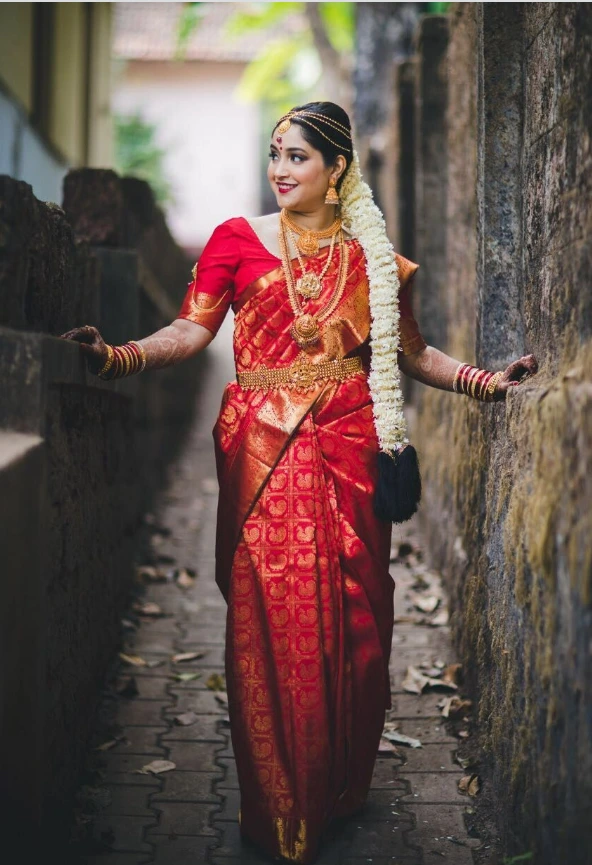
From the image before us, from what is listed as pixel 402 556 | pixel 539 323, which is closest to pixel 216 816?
pixel 539 323

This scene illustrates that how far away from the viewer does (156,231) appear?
7.17 meters

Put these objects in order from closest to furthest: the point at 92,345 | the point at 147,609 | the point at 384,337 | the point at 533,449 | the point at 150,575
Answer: the point at 533,449, the point at 92,345, the point at 384,337, the point at 147,609, the point at 150,575

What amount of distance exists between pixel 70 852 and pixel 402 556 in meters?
3.55

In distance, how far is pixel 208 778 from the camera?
144 inches

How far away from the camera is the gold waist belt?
3.27 meters

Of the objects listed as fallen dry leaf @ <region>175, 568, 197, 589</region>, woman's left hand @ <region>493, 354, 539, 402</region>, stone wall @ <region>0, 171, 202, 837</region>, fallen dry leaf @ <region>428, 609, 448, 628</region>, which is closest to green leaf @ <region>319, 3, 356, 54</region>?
fallen dry leaf @ <region>175, 568, 197, 589</region>

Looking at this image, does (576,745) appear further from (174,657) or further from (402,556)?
(402,556)

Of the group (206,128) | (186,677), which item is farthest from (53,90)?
(206,128)

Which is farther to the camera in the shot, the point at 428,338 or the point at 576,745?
the point at 428,338

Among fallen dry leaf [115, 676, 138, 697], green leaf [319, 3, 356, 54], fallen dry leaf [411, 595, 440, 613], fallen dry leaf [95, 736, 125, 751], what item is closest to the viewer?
fallen dry leaf [95, 736, 125, 751]

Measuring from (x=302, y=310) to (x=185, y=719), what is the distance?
178 cm

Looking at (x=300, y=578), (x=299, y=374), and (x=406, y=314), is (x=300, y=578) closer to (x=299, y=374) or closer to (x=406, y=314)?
(x=299, y=374)

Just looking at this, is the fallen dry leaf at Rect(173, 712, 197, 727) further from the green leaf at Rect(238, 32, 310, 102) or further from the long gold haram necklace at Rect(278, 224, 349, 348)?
the green leaf at Rect(238, 32, 310, 102)

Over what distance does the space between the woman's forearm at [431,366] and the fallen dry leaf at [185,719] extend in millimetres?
1633
